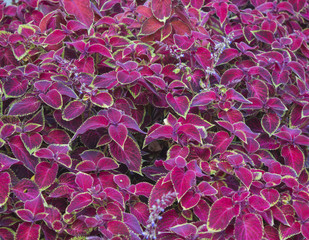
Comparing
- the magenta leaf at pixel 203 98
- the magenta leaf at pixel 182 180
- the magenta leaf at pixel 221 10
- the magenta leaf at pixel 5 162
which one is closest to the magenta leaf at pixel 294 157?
the magenta leaf at pixel 203 98

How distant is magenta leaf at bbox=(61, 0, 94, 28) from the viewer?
1772 millimetres

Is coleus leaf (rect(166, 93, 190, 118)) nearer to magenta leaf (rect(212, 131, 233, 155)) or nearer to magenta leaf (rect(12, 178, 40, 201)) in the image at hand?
magenta leaf (rect(212, 131, 233, 155))

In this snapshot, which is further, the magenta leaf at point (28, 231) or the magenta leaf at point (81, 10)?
the magenta leaf at point (81, 10)

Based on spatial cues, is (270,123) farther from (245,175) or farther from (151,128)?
(151,128)

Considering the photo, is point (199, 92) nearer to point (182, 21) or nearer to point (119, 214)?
point (182, 21)

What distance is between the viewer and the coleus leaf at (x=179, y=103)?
1628mm

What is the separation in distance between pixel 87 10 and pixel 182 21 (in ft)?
1.31

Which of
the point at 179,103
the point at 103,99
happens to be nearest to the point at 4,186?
the point at 103,99

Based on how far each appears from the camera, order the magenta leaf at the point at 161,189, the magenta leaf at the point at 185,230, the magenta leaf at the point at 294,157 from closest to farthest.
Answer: the magenta leaf at the point at 185,230 < the magenta leaf at the point at 161,189 < the magenta leaf at the point at 294,157

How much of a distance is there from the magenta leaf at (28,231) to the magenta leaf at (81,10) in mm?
792

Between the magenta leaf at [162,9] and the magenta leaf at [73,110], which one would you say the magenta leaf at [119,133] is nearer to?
the magenta leaf at [73,110]

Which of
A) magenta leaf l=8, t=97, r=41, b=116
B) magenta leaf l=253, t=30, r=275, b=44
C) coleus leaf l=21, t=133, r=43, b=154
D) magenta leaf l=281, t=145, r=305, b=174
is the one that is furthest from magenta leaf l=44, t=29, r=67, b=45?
magenta leaf l=281, t=145, r=305, b=174

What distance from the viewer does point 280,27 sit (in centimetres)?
214

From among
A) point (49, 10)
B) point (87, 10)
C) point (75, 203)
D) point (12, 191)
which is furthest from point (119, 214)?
point (49, 10)
